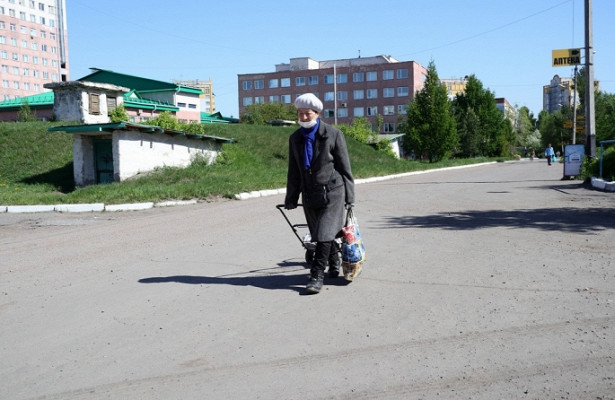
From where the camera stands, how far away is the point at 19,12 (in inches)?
4481

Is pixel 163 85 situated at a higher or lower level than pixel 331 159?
higher

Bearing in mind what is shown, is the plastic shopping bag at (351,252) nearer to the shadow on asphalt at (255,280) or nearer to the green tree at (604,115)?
the shadow on asphalt at (255,280)

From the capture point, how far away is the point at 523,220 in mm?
10273

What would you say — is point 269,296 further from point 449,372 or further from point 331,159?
point 449,372

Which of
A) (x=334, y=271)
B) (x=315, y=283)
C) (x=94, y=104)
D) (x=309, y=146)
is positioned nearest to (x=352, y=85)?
(x=94, y=104)

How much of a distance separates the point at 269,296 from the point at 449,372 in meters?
A: 2.24

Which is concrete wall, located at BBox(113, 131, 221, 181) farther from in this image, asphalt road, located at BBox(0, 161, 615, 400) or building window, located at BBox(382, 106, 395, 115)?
building window, located at BBox(382, 106, 395, 115)

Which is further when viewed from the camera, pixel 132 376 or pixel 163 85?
pixel 163 85

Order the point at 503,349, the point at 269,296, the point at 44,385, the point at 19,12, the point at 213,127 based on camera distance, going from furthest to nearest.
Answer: the point at 19,12 → the point at 213,127 → the point at 269,296 → the point at 503,349 → the point at 44,385

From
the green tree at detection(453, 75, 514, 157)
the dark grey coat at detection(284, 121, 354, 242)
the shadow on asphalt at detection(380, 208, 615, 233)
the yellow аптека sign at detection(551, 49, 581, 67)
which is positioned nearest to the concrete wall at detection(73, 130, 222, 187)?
the shadow on asphalt at detection(380, 208, 615, 233)

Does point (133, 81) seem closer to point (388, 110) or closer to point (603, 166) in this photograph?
point (603, 166)

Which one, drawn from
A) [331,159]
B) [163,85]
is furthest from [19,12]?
[331,159]

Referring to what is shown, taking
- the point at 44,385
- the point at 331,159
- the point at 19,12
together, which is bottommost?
the point at 44,385

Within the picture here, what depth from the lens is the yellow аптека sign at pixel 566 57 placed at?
70.8 feet
